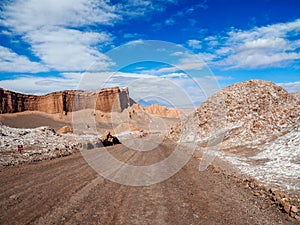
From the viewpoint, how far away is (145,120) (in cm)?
9450

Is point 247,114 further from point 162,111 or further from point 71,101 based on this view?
point 162,111

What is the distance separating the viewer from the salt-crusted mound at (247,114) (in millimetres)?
18291

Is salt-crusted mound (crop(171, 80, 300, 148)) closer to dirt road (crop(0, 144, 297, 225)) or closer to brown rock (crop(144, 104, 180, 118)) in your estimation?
dirt road (crop(0, 144, 297, 225))

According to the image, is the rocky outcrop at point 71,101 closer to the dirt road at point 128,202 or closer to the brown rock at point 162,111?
the brown rock at point 162,111

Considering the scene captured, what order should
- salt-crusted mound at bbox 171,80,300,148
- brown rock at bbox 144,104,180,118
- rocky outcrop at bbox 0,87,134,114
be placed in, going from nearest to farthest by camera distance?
salt-crusted mound at bbox 171,80,300,148
rocky outcrop at bbox 0,87,134,114
brown rock at bbox 144,104,180,118

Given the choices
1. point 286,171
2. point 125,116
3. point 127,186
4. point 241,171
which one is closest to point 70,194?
point 127,186

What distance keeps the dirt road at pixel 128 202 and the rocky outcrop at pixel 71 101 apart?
8895 centimetres

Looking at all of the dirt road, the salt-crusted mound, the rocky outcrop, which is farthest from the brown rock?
the dirt road

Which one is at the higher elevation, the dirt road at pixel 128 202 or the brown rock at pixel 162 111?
the dirt road at pixel 128 202

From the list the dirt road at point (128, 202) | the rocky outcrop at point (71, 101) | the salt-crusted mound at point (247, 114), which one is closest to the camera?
the dirt road at point (128, 202)

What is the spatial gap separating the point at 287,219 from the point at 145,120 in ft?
291

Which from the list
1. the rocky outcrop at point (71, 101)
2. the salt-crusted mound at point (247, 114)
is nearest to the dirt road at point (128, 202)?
the salt-crusted mound at point (247, 114)

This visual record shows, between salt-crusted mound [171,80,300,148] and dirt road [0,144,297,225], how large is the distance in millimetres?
9999

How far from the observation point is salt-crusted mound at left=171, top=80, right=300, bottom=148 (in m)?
18.3
